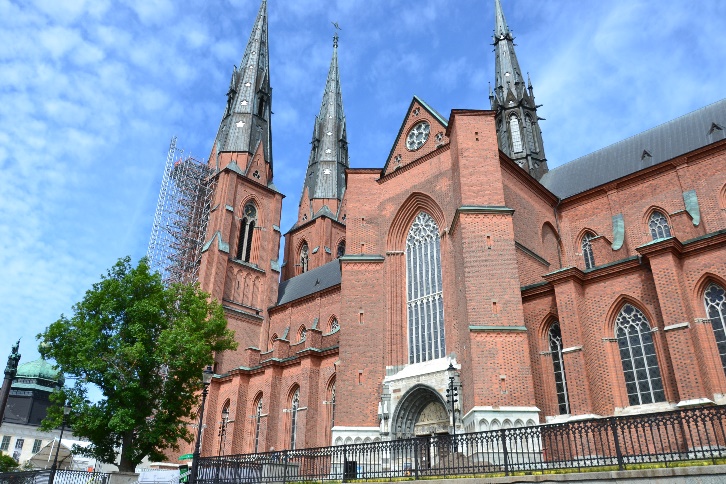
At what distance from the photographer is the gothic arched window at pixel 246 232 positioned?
42812mm

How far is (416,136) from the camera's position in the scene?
2677 centimetres

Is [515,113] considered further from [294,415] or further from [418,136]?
[294,415]

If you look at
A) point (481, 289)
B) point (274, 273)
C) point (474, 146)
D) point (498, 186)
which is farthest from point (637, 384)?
point (274, 273)

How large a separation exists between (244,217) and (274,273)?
498cm

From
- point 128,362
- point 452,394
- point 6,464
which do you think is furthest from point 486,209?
point 6,464

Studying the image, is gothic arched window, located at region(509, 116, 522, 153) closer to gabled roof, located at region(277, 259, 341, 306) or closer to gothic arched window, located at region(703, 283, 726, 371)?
gabled roof, located at region(277, 259, 341, 306)

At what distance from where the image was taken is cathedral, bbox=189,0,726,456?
18000 millimetres

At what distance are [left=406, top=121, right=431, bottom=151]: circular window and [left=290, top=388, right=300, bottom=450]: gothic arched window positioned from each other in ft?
47.0

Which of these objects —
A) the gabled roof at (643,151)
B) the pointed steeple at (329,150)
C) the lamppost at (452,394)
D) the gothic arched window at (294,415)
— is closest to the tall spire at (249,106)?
the pointed steeple at (329,150)

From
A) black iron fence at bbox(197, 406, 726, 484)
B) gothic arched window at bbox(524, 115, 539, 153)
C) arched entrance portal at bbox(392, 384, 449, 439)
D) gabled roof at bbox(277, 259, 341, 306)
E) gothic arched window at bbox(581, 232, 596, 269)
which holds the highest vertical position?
gothic arched window at bbox(524, 115, 539, 153)

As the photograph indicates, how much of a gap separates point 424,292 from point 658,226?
1141 cm

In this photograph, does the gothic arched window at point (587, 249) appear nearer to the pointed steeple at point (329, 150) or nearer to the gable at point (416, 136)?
the gable at point (416, 136)

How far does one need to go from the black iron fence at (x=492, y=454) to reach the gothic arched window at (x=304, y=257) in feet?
109

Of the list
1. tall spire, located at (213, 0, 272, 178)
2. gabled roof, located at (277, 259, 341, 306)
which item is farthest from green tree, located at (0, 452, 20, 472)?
tall spire, located at (213, 0, 272, 178)
